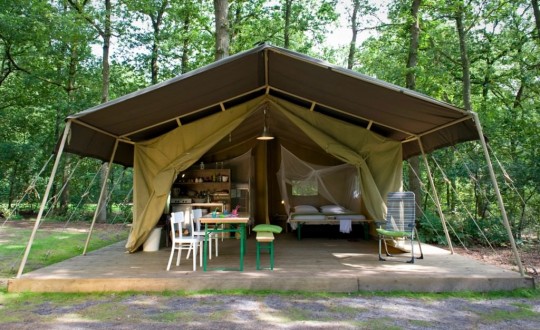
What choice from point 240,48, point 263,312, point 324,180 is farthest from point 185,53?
point 263,312

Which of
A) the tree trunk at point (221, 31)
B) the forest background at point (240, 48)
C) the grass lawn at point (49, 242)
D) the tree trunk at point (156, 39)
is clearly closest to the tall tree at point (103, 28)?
the forest background at point (240, 48)

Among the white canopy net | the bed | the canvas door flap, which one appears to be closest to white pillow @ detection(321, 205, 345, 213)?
the bed

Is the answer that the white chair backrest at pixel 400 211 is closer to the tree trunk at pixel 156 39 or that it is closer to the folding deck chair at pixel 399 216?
the folding deck chair at pixel 399 216

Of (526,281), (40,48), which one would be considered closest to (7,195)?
(40,48)

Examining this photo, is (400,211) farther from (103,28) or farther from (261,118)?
(103,28)

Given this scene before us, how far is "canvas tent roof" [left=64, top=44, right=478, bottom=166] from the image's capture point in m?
4.52

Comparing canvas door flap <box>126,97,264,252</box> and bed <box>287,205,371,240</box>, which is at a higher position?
canvas door flap <box>126,97,264,252</box>

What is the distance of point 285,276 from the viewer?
173 inches

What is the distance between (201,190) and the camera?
8812 millimetres

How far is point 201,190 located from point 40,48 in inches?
355

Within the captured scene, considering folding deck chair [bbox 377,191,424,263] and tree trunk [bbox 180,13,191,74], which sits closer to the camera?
folding deck chair [bbox 377,191,424,263]

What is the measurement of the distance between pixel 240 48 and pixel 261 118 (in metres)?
8.51

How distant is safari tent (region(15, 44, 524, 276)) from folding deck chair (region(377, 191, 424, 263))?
0.92 feet

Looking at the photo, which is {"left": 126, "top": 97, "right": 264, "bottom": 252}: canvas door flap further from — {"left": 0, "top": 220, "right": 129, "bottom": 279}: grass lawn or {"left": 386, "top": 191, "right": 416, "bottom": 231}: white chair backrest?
{"left": 386, "top": 191, "right": 416, "bottom": 231}: white chair backrest
